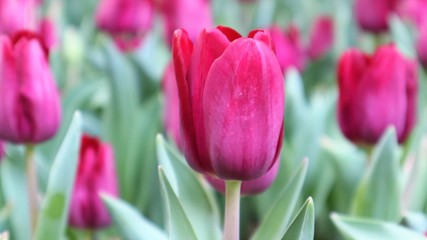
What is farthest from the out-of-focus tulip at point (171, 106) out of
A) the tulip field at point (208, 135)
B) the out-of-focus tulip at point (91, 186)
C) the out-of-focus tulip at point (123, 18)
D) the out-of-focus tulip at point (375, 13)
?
the out-of-focus tulip at point (375, 13)

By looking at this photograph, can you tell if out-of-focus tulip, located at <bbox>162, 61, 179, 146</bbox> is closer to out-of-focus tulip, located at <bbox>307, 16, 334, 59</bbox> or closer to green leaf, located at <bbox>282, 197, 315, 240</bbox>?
green leaf, located at <bbox>282, 197, 315, 240</bbox>

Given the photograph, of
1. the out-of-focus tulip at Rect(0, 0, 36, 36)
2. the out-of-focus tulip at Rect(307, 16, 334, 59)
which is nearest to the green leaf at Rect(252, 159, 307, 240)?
the out-of-focus tulip at Rect(0, 0, 36, 36)

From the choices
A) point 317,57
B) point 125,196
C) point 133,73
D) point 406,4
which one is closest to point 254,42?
point 125,196

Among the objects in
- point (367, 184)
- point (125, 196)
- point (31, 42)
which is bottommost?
point (125, 196)

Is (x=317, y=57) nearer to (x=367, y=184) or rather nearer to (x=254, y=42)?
(x=367, y=184)

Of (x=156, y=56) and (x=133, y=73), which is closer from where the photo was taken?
(x=133, y=73)

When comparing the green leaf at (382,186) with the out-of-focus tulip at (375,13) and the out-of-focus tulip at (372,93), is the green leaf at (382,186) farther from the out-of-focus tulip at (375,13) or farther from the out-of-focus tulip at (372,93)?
the out-of-focus tulip at (375,13)
